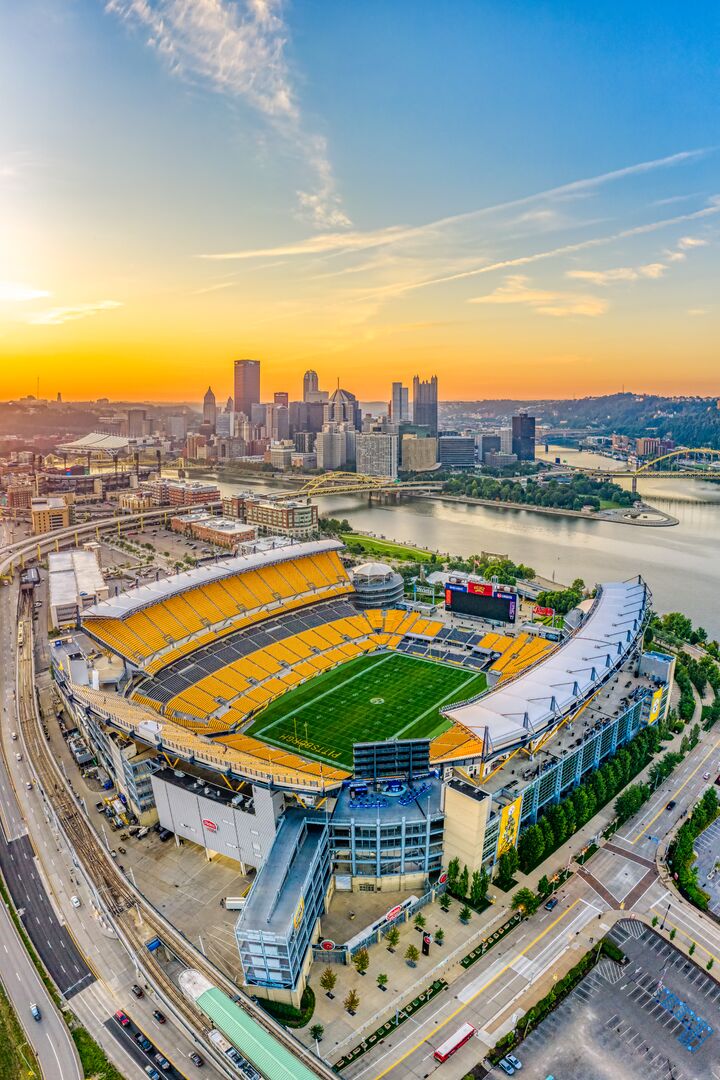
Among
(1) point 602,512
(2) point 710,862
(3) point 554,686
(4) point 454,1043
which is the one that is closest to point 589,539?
(1) point 602,512

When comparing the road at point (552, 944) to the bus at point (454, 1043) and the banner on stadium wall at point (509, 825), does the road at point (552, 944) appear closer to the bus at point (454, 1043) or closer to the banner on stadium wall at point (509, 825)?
the bus at point (454, 1043)

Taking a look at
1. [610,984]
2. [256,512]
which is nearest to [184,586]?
[610,984]

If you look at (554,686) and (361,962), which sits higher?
(554,686)

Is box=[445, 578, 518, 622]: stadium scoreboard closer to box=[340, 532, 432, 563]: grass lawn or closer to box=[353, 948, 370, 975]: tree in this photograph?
box=[340, 532, 432, 563]: grass lawn

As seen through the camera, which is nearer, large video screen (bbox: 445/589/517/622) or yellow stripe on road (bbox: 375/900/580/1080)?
yellow stripe on road (bbox: 375/900/580/1080)

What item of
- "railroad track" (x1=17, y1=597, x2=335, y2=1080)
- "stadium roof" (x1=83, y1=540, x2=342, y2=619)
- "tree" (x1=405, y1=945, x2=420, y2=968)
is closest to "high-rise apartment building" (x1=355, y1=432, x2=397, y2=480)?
"stadium roof" (x1=83, y1=540, x2=342, y2=619)

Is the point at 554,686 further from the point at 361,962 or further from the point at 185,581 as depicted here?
the point at 185,581
